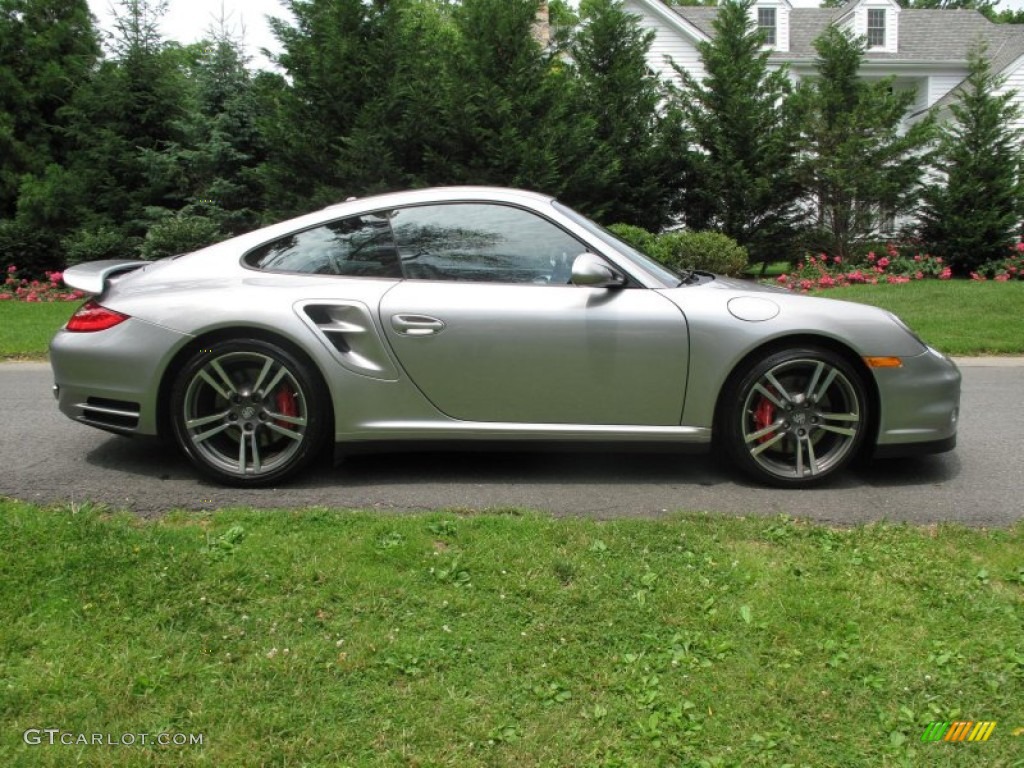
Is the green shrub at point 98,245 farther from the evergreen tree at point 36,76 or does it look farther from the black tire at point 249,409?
the black tire at point 249,409

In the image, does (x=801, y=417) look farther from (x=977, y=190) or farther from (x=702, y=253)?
(x=977, y=190)

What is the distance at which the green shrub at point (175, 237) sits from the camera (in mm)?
13428

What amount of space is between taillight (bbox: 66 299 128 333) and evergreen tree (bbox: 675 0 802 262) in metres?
12.5

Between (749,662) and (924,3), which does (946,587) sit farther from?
(924,3)

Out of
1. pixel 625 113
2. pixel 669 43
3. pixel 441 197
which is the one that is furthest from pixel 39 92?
pixel 669 43

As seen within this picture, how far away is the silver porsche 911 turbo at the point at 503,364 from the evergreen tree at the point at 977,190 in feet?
40.8

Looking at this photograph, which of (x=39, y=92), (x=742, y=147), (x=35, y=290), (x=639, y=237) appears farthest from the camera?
(x=39, y=92)

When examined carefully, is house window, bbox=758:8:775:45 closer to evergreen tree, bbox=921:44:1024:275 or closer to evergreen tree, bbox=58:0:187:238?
evergreen tree, bbox=921:44:1024:275

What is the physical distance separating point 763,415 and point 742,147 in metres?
12.2

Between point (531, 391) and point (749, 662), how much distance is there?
1.91 meters

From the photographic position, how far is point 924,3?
200 feet

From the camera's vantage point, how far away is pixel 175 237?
13.4 m

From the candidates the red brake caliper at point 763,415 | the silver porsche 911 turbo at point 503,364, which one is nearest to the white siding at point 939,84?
the silver porsche 911 turbo at point 503,364

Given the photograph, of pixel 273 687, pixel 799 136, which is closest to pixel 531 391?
pixel 273 687
